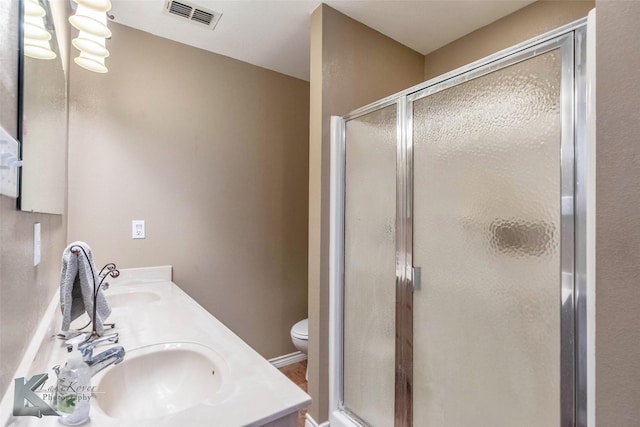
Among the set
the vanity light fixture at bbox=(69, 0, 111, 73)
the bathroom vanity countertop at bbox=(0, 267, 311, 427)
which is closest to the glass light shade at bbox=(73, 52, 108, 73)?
the vanity light fixture at bbox=(69, 0, 111, 73)

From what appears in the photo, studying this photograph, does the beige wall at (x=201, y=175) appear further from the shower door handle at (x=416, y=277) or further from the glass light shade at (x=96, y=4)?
the shower door handle at (x=416, y=277)

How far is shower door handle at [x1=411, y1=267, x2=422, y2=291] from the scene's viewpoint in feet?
4.61

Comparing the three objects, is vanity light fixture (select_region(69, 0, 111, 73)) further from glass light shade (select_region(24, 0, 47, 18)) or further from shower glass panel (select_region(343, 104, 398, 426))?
shower glass panel (select_region(343, 104, 398, 426))

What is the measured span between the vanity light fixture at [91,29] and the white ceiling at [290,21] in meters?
0.53

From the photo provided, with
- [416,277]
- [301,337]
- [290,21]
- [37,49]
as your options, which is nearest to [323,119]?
[290,21]

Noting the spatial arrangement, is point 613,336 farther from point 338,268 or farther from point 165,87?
point 165,87

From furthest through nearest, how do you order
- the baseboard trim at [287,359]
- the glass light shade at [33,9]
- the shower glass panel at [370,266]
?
the baseboard trim at [287,359], the shower glass panel at [370,266], the glass light shade at [33,9]

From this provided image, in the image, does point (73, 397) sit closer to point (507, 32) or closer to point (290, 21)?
point (290, 21)

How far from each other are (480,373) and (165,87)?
238cm

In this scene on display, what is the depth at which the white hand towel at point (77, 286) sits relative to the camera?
1037mm

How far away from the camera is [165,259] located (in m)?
2.08

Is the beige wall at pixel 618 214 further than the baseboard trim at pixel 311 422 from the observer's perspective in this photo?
No

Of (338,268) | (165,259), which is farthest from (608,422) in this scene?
(165,259)

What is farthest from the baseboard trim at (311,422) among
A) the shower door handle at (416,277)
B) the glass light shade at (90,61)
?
the glass light shade at (90,61)
